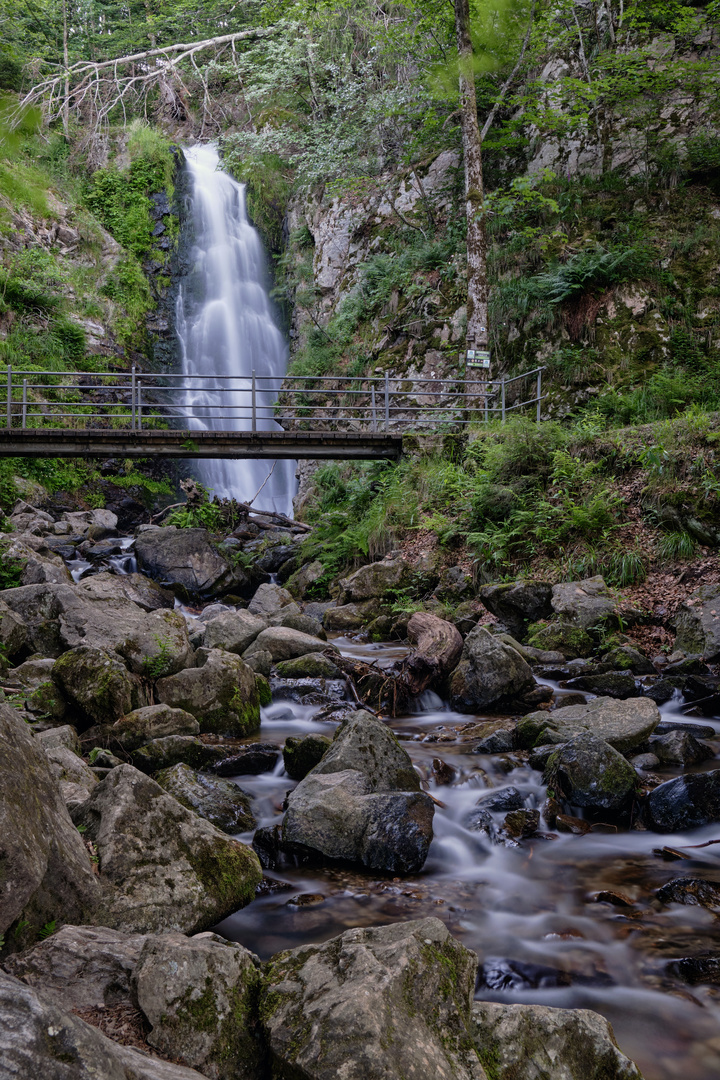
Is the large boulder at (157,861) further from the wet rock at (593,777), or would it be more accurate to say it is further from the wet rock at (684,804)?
the wet rock at (684,804)

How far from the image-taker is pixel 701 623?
7.00 meters

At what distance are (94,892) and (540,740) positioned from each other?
3.60 m

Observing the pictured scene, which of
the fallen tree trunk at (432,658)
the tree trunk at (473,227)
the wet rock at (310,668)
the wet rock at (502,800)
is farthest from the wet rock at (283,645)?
the tree trunk at (473,227)

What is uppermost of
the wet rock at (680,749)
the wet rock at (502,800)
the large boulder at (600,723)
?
the large boulder at (600,723)

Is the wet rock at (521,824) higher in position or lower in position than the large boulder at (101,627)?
lower

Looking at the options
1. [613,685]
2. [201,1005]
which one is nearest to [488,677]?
[613,685]

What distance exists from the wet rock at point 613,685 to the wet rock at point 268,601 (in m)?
4.97

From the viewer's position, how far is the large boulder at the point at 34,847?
198 centimetres

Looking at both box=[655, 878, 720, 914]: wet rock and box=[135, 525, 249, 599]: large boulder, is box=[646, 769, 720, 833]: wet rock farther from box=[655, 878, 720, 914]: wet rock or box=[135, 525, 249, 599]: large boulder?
box=[135, 525, 249, 599]: large boulder

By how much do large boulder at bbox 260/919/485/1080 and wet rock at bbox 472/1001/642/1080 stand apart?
0.08 meters

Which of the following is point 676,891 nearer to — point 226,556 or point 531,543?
point 531,543

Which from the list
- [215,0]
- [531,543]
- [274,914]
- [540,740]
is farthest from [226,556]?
[215,0]

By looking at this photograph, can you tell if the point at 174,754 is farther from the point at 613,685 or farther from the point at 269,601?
the point at 269,601

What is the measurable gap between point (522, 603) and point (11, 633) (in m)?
5.71
